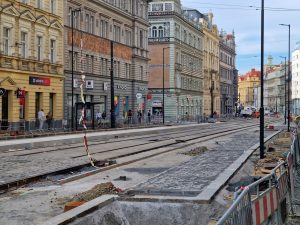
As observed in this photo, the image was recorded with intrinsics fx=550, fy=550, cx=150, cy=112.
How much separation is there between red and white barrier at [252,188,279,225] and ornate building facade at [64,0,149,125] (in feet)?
132

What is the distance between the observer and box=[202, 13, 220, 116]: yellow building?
372 feet

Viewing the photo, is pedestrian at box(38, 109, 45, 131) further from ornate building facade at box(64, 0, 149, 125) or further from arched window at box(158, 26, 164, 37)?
arched window at box(158, 26, 164, 37)

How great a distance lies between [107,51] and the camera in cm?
6044

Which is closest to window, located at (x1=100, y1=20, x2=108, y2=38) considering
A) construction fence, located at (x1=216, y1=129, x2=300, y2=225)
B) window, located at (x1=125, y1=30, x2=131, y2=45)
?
window, located at (x1=125, y1=30, x2=131, y2=45)

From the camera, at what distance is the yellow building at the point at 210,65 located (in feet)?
372

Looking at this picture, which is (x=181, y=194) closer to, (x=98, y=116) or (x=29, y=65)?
(x=29, y=65)

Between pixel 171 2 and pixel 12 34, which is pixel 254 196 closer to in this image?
pixel 12 34

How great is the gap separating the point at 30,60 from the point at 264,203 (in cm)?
3833

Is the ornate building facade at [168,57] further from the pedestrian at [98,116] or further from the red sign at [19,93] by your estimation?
the red sign at [19,93]

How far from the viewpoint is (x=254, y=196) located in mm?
7168

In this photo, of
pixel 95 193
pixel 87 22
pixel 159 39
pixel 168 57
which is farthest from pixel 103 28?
pixel 95 193

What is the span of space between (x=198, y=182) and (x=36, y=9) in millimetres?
35290

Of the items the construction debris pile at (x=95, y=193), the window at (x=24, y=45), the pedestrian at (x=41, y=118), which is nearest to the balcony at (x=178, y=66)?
the window at (x=24, y=45)

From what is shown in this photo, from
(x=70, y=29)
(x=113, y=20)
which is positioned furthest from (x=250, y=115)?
(x=70, y=29)
